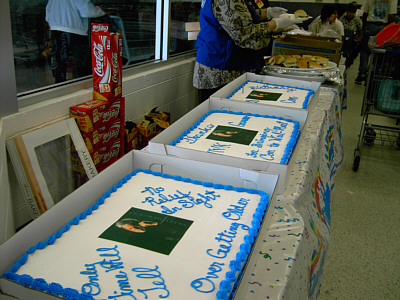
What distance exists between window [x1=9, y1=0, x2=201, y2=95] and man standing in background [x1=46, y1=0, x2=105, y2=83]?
0.04 meters

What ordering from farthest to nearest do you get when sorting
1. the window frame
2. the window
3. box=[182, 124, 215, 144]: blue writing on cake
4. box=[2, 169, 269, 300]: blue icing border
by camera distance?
1. the window
2. the window frame
3. box=[182, 124, 215, 144]: blue writing on cake
4. box=[2, 169, 269, 300]: blue icing border

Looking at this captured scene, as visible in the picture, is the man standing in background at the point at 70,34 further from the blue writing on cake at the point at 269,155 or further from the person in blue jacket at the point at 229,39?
the blue writing on cake at the point at 269,155

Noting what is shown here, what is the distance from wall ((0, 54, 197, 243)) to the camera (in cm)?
154

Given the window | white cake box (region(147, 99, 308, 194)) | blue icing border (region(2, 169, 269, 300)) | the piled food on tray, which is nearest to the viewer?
blue icing border (region(2, 169, 269, 300))

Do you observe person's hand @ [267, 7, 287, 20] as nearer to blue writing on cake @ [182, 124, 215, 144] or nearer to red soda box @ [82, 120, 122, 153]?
red soda box @ [82, 120, 122, 153]

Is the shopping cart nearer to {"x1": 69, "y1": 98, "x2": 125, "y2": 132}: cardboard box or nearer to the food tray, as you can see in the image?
the food tray

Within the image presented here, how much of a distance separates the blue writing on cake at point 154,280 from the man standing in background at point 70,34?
1.60 m

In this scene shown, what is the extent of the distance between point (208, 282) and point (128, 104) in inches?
79.5

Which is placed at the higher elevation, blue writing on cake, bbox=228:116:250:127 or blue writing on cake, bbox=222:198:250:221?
blue writing on cake, bbox=228:116:250:127

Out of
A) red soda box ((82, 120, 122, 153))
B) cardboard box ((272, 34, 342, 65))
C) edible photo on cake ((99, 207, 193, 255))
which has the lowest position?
red soda box ((82, 120, 122, 153))

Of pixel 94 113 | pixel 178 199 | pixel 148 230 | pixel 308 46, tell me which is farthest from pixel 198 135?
pixel 308 46

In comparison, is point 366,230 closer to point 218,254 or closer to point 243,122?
point 243,122

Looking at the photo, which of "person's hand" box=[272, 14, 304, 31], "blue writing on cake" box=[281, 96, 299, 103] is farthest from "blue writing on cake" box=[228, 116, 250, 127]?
"person's hand" box=[272, 14, 304, 31]

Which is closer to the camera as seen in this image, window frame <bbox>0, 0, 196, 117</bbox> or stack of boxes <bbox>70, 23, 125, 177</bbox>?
window frame <bbox>0, 0, 196, 117</bbox>
